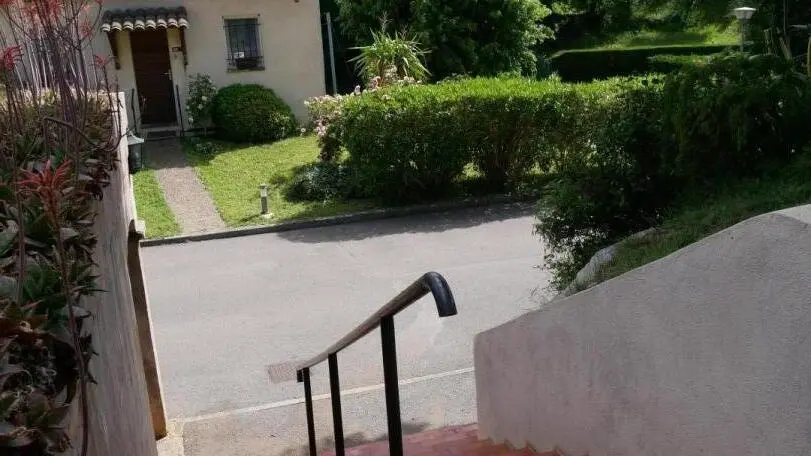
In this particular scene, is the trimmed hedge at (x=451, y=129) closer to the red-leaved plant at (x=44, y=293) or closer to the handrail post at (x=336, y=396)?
the handrail post at (x=336, y=396)

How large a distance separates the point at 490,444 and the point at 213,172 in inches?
463

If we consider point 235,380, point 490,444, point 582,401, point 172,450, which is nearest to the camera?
point 582,401

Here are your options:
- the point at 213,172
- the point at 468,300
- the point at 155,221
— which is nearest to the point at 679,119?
the point at 468,300

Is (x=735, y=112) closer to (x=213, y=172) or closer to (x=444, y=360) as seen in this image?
(x=444, y=360)

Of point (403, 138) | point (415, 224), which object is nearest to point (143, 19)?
point (403, 138)

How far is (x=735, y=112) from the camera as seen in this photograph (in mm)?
5500

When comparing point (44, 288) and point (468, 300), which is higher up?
point (44, 288)

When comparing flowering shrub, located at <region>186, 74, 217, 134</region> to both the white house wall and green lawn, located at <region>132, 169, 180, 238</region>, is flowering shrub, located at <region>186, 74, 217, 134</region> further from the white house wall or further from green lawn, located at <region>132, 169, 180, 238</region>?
green lawn, located at <region>132, 169, 180, 238</region>

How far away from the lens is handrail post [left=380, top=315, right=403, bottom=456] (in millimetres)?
2568

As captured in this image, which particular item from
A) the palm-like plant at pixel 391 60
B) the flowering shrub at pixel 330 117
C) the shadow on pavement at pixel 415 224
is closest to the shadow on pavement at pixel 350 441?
the shadow on pavement at pixel 415 224

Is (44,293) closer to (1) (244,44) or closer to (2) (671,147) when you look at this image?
(2) (671,147)

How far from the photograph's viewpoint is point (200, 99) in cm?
1792

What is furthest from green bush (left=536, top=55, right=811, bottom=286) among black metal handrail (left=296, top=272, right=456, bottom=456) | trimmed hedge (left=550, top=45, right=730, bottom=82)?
trimmed hedge (left=550, top=45, right=730, bottom=82)

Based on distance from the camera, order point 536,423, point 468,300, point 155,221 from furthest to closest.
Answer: point 155,221 < point 468,300 < point 536,423
